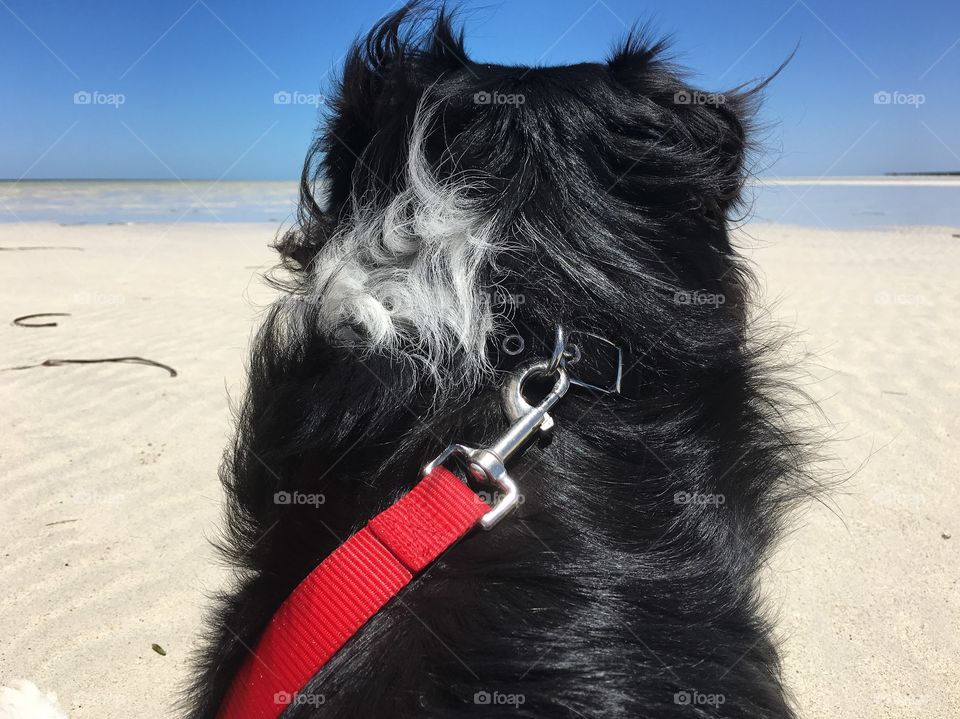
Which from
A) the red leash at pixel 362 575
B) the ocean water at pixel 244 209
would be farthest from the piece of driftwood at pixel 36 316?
the ocean water at pixel 244 209

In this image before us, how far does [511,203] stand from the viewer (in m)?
1.17

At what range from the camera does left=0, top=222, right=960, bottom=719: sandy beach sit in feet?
6.49

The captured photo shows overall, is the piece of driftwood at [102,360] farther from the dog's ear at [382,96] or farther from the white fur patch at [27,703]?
the dog's ear at [382,96]

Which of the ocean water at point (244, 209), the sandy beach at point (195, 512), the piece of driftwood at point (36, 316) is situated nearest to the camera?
the sandy beach at point (195, 512)

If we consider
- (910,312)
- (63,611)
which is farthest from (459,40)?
(910,312)

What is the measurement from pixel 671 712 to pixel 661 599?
17 centimetres

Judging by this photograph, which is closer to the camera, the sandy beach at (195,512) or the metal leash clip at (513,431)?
the metal leash clip at (513,431)

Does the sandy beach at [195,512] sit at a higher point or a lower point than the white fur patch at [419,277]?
lower

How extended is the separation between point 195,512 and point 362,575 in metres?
2.14

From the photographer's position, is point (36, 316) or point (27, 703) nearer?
point (27, 703)

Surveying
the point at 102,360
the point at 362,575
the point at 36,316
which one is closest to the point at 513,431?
the point at 362,575

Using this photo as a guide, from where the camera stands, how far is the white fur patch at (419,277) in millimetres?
1084

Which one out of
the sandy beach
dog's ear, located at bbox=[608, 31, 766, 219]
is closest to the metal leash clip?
dog's ear, located at bbox=[608, 31, 766, 219]

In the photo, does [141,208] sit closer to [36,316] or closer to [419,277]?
[36,316]
